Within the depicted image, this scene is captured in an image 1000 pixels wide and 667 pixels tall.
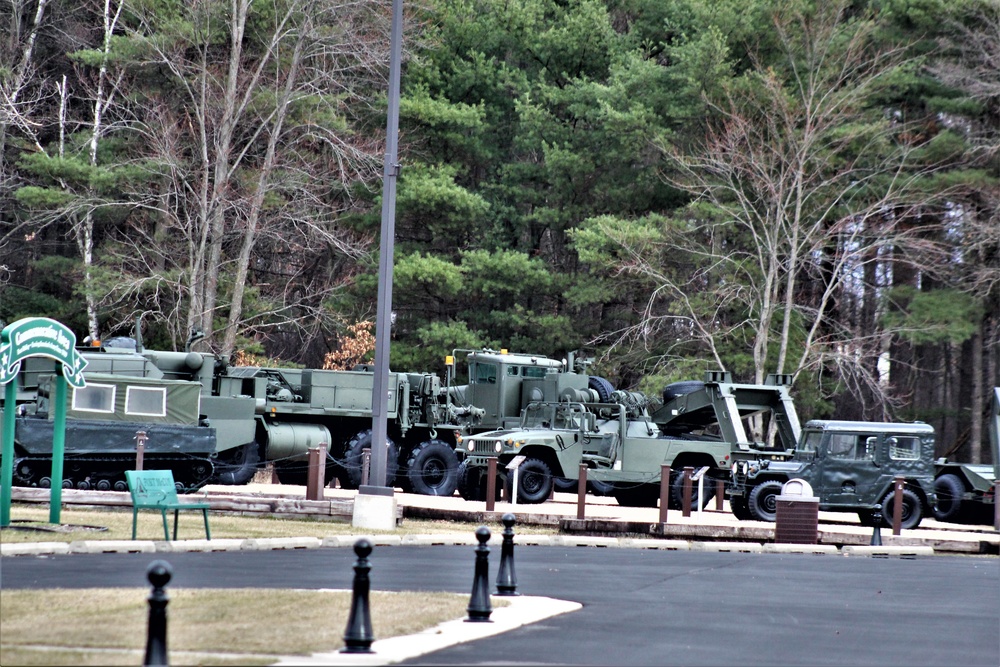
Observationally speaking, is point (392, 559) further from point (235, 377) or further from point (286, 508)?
point (235, 377)

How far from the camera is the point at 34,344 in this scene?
17.0m

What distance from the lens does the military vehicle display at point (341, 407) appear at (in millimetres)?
27484

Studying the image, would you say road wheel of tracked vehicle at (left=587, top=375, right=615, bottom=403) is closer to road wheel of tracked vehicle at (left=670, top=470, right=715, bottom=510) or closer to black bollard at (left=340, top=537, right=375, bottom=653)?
road wheel of tracked vehicle at (left=670, top=470, right=715, bottom=510)

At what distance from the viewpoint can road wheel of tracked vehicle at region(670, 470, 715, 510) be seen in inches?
1069

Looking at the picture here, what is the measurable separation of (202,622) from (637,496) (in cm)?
2020

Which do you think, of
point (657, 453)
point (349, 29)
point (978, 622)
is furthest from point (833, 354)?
point (978, 622)

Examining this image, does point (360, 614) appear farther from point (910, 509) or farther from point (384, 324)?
point (910, 509)

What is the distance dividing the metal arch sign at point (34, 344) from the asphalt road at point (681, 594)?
310 centimetres

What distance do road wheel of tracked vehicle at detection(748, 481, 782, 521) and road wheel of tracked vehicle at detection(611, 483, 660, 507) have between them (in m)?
4.43

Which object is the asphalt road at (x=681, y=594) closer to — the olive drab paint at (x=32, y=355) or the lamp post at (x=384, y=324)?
the lamp post at (x=384, y=324)

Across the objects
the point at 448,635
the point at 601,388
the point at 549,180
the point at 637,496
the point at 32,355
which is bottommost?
the point at 448,635

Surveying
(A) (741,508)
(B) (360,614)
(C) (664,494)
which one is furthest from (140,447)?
(B) (360,614)

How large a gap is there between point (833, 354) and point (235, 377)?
52.9 feet

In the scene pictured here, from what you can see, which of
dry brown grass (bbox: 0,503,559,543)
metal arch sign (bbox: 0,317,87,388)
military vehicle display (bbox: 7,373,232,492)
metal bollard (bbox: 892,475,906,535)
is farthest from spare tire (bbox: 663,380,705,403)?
metal arch sign (bbox: 0,317,87,388)
